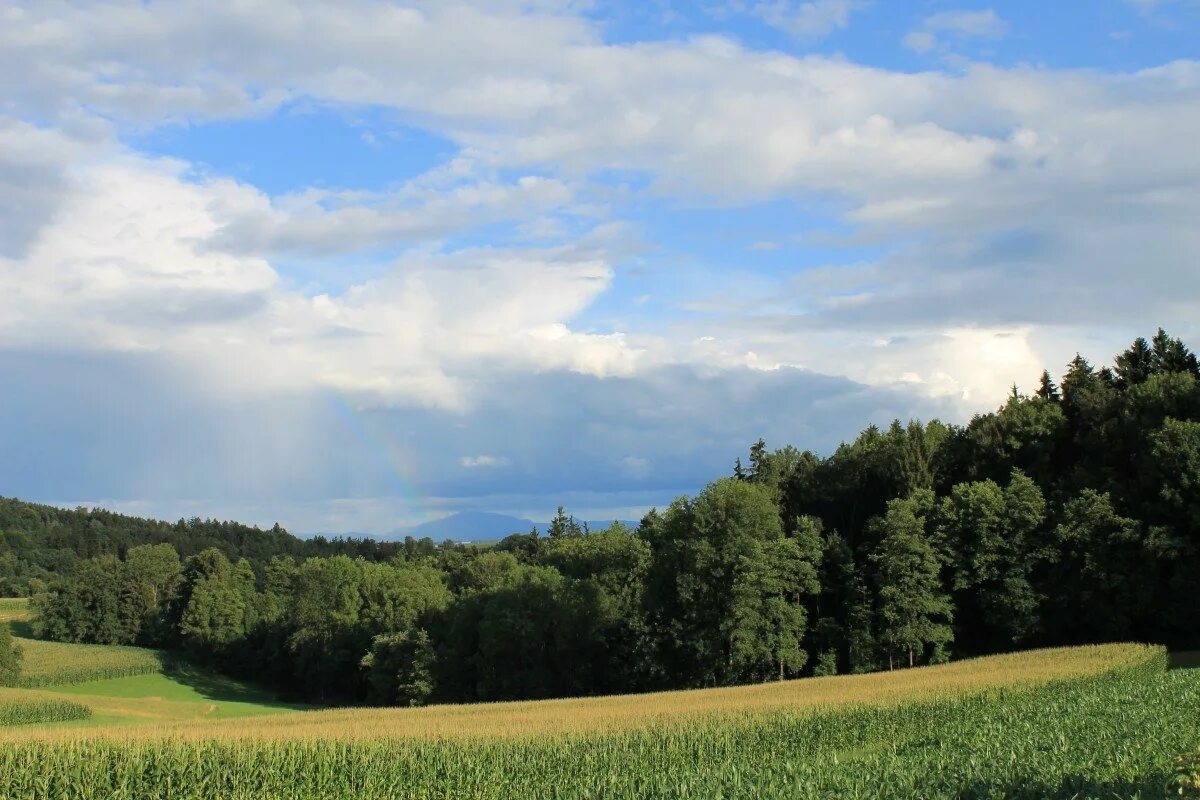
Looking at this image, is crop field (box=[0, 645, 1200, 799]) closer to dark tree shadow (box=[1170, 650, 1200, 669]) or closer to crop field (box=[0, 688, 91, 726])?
dark tree shadow (box=[1170, 650, 1200, 669])

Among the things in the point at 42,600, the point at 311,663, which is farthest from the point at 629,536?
the point at 42,600

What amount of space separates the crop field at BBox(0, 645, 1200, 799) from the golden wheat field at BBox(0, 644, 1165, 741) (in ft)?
1.01

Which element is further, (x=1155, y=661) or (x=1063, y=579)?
(x=1063, y=579)

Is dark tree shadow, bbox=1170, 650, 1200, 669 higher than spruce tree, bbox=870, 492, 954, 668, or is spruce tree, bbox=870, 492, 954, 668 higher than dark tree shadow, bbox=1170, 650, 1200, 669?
spruce tree, bbox=870, 492, 954, 668

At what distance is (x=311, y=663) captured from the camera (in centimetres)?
8656

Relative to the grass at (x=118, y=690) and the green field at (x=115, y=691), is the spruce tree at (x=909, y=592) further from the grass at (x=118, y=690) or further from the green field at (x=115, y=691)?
the grass at (x=118, y=690)

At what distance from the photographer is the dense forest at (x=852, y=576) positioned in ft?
182

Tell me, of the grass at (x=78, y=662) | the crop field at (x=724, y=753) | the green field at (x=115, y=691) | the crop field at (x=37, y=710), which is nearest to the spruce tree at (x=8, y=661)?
the grass at (x=78, y=662)

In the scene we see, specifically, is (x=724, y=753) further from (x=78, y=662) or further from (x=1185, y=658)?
(x=78, y=662)

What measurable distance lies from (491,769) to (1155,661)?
33.1m

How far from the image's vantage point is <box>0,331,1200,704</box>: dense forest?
182ft

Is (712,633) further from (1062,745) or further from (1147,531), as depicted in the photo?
(1062,745)

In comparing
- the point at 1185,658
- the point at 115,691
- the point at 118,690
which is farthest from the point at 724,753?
the point at 118,690

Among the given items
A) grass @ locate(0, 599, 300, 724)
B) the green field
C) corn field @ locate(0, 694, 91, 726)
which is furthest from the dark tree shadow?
corn field @ locate(0, 694, 91, 726)
